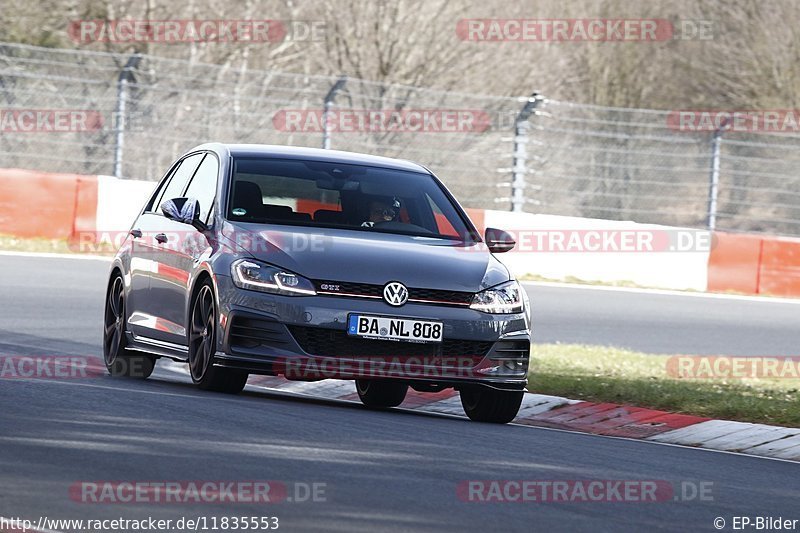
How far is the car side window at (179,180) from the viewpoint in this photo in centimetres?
1188

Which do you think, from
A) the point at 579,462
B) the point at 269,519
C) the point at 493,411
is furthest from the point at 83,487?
the point at 493,411

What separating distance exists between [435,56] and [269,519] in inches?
1136

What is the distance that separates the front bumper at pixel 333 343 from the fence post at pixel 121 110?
15.1 metres

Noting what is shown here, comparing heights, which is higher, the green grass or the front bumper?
the front bumper

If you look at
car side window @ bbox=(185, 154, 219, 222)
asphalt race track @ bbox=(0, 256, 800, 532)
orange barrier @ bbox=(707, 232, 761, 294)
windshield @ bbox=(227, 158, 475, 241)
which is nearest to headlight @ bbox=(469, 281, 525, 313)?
asphalt race track @ bbox=(0, 256, 800, 532)

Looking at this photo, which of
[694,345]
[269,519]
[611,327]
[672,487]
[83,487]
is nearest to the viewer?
[269,519]

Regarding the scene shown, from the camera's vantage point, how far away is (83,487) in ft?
22.6

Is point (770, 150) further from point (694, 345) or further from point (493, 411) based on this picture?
point (493, 411)

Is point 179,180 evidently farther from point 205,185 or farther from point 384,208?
point 384,208

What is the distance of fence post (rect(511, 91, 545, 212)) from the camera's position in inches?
994

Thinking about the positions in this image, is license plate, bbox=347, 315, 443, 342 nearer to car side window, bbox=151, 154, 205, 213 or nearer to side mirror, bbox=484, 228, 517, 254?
side mirror, bbox=484, 228, 517, 254

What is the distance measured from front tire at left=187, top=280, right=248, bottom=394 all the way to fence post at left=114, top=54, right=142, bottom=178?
47.6 ft

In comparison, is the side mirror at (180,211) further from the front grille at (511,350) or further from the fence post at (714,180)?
the fence post at (714,180)

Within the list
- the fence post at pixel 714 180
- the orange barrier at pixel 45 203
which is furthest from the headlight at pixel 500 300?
the fence post at pixel 714 180
